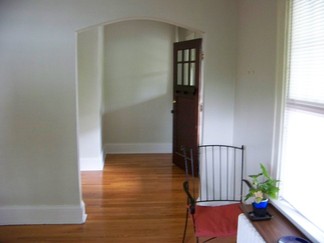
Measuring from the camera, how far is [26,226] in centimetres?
337

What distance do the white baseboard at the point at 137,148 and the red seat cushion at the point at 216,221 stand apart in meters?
3.55

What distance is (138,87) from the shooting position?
242 inches

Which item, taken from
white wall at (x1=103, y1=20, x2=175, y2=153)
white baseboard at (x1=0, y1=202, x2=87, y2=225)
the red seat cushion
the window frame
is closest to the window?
the window frame

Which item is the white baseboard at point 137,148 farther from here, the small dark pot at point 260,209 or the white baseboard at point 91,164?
the small dark pot at point 260,209

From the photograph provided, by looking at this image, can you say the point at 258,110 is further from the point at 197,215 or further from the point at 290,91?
the point at 197,215

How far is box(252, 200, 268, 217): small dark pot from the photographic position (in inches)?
84.7

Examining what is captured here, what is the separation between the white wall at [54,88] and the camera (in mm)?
3180

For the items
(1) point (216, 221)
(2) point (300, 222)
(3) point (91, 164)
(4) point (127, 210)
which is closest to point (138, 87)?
(3) point (91, 164)

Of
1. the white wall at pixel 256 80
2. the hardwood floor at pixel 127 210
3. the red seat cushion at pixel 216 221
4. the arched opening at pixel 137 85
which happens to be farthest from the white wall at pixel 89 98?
the red seat cushion at pixel 216 221

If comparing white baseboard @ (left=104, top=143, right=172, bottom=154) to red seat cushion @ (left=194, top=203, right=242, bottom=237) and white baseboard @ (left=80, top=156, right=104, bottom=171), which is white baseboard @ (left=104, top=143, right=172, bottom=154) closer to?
white baseboard @ (left=80, top=156, right=104, bottom=171)

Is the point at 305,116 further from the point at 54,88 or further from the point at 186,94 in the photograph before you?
the point at 186,94

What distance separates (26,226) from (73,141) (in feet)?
3.22

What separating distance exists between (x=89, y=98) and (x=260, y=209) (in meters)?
3.48

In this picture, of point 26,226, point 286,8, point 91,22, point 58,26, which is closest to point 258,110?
point 286,8
